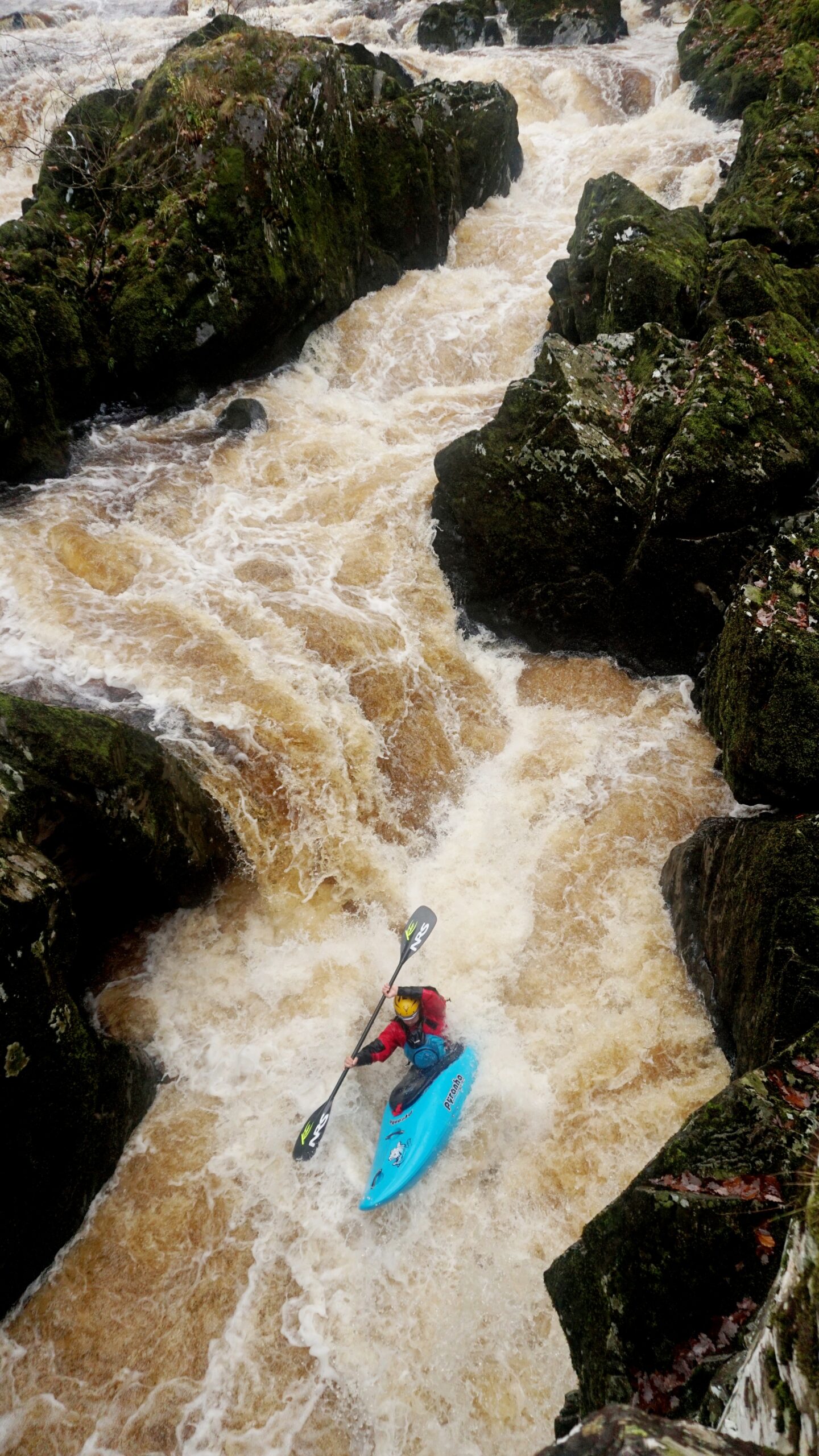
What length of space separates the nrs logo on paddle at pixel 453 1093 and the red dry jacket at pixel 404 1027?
37cm

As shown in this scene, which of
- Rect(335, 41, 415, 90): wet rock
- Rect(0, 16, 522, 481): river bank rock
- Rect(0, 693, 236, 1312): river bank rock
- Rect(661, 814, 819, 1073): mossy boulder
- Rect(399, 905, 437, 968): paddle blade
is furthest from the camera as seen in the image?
Rect(335, 41, 415, 90): wet rock

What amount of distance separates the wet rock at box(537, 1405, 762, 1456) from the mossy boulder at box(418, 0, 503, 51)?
31297mm

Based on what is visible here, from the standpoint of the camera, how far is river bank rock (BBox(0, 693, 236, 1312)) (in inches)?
184

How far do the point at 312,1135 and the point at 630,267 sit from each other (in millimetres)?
10768

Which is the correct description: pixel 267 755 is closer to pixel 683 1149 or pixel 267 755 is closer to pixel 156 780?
pixel 156 780

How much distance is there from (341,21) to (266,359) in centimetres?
2100

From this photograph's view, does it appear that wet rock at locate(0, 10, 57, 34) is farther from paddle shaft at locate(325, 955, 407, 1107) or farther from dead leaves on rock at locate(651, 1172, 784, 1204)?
dead leaves on rock at locate(651, 1172, 784, 1204)

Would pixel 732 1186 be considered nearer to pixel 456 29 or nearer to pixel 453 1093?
pixel 453 1093

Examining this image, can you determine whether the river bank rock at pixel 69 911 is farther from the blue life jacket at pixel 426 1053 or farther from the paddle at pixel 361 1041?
the blue life jacket at pixel 426 1053

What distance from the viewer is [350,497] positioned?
406 inches

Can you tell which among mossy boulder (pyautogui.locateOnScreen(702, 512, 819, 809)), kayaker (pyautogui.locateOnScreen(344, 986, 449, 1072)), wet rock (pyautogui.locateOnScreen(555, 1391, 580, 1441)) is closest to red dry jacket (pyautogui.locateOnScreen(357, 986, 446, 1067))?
kayaker (pyautogui.locateOnScreen(344, 986, 449, 1072))

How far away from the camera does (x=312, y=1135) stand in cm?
542

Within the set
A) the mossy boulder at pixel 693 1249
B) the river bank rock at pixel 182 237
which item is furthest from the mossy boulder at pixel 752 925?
the river bank rock at pixel 182 237

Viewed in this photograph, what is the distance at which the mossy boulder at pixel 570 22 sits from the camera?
22031 millimetres
